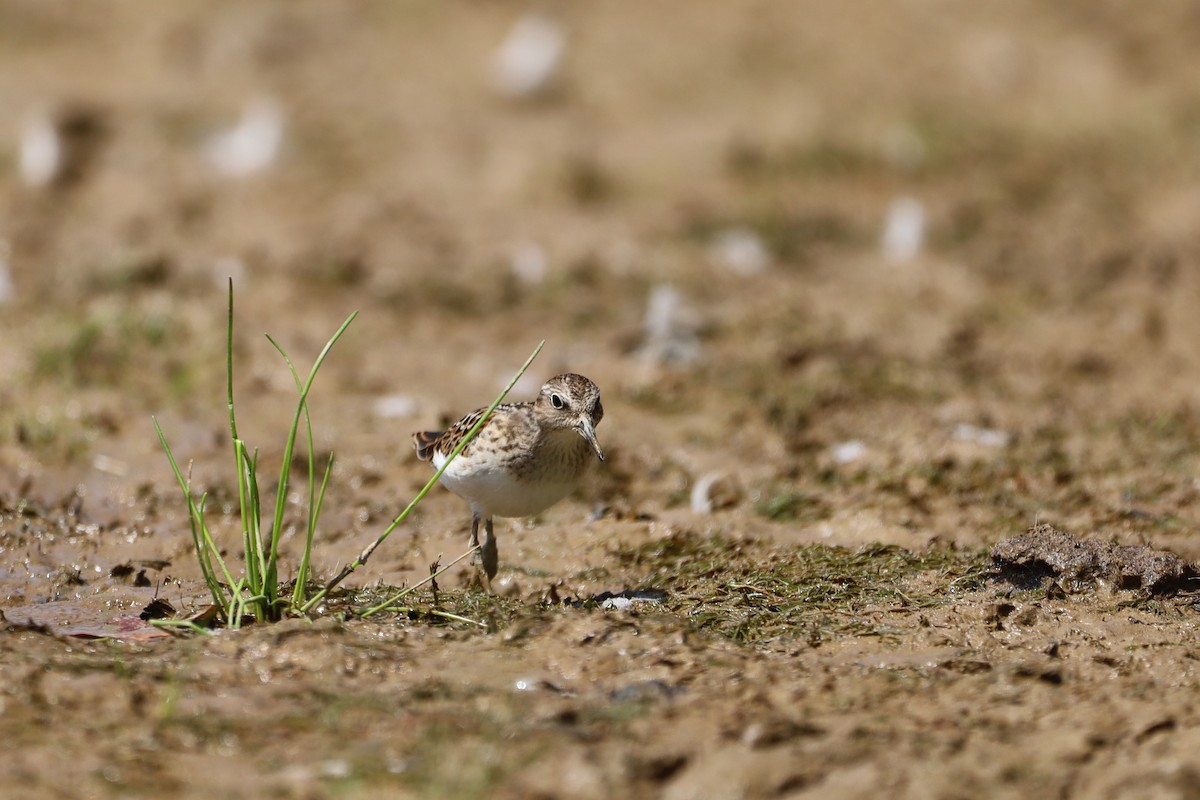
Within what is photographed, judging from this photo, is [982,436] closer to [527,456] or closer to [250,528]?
[527,456]

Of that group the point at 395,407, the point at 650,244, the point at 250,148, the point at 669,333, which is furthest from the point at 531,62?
the point at 395,407

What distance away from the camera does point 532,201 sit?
38.6ft

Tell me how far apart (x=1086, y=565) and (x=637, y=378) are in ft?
12.5

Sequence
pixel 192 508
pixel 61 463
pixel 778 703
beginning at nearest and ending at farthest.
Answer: pixel 778 703 < pixel 192 508 < pixel 61 463

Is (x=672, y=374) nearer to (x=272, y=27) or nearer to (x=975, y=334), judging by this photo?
(x=975, y=334)

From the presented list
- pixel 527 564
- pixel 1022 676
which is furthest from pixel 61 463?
pixel 1022 676

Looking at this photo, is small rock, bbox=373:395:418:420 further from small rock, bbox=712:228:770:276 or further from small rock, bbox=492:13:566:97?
Answer: small rock, bbox=492:13:566:97

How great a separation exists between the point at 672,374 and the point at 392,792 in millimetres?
5368

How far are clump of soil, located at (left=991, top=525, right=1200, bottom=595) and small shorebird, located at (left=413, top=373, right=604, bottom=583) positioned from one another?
1600mm

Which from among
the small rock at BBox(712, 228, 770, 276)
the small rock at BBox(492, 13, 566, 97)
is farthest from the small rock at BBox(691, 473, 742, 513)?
the small rock at BBox(492, 13, 566, 97)

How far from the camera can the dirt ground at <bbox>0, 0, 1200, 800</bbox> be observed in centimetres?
424

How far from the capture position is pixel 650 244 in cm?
1125

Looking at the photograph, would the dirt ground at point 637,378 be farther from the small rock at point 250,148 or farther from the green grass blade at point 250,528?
the green grass blade at point 250,528

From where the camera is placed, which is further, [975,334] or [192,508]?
[975,334]
